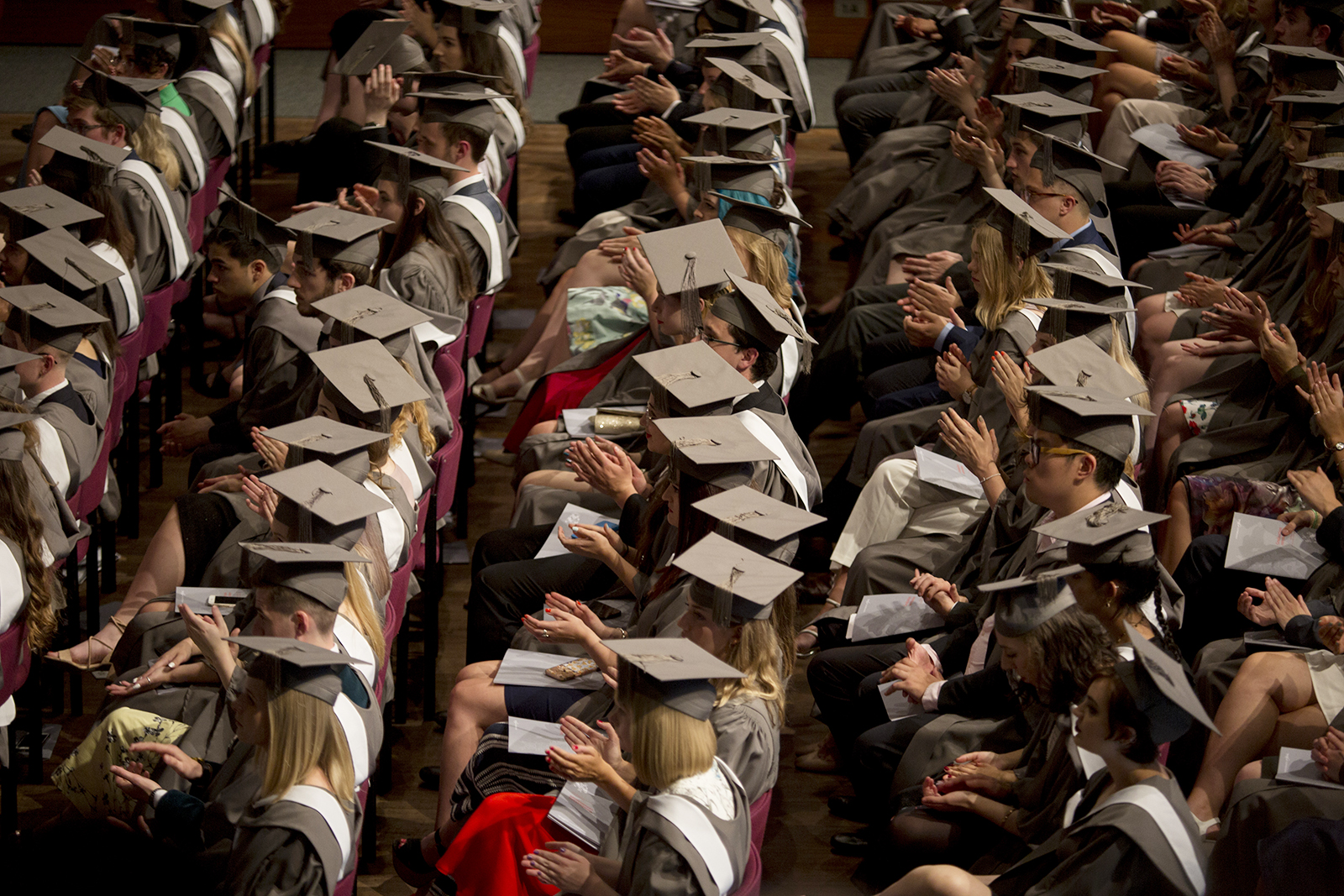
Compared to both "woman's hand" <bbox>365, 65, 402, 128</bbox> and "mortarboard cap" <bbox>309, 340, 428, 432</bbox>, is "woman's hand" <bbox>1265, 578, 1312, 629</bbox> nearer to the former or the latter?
"mortarboard cap" <bbox>309, 340, 428, 432</bbox>

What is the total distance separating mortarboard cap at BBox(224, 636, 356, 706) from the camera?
2646mm

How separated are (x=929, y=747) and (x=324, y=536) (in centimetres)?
139

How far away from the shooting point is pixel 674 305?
13.5 ft

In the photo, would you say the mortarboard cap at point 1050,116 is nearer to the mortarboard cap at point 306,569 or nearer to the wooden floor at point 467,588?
the wooden floor at point 467,588

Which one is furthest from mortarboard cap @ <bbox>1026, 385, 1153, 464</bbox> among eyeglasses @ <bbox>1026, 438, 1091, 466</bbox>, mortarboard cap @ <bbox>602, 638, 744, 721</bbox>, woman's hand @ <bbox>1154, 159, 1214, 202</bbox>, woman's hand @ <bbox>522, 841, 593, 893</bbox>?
woman's hand @ <bbox>1154, 159, 1214, 202</bbox>

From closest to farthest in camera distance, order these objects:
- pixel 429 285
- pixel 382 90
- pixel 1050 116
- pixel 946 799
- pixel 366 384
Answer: pixel 946 799 → pixel 366 384 → pixel 429 285 → pixel 1050 116 → pixel 382 90

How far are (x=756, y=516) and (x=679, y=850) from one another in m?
0.85

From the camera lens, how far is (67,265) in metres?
4.39

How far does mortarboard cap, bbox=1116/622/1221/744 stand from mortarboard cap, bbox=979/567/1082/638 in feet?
1.02

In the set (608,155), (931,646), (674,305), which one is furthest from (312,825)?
(608,155)

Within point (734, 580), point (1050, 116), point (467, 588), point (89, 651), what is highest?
point (1050, 116)

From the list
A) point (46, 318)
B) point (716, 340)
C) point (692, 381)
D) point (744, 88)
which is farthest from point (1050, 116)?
point (46, 318)

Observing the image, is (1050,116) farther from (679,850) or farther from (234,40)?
(234,40)

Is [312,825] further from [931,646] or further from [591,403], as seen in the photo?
[591,403]
